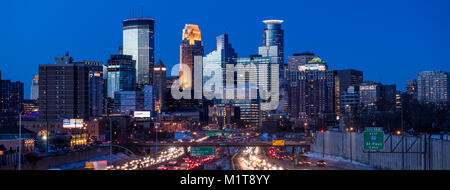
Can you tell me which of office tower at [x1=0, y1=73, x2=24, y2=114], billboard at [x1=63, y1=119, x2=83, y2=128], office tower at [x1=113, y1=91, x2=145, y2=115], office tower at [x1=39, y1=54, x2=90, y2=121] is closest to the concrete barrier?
billboard at [x1=63, y1=119, x2=83, y2=128]

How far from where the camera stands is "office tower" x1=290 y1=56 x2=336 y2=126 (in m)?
177

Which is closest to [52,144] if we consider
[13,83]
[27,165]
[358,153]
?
[27,165]

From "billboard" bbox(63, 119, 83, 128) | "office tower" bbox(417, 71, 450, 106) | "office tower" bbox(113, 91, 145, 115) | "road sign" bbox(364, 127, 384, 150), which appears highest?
"office tower" bbox(417, 71, 450, 106)

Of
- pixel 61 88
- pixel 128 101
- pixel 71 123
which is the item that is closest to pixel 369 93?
pixel 128 101

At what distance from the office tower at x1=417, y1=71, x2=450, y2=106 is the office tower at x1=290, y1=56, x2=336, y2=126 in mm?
46134

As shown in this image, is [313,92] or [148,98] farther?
[148,98]

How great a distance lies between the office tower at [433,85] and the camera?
121562 mm

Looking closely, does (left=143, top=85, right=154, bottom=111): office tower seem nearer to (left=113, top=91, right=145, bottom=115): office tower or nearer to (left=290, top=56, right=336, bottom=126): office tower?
(left=113, top=91, right=145, bottom=115): office tower

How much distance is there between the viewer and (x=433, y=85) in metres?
127

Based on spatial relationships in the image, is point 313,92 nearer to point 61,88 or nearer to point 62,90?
point 62,90

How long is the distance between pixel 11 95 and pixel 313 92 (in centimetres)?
9165
